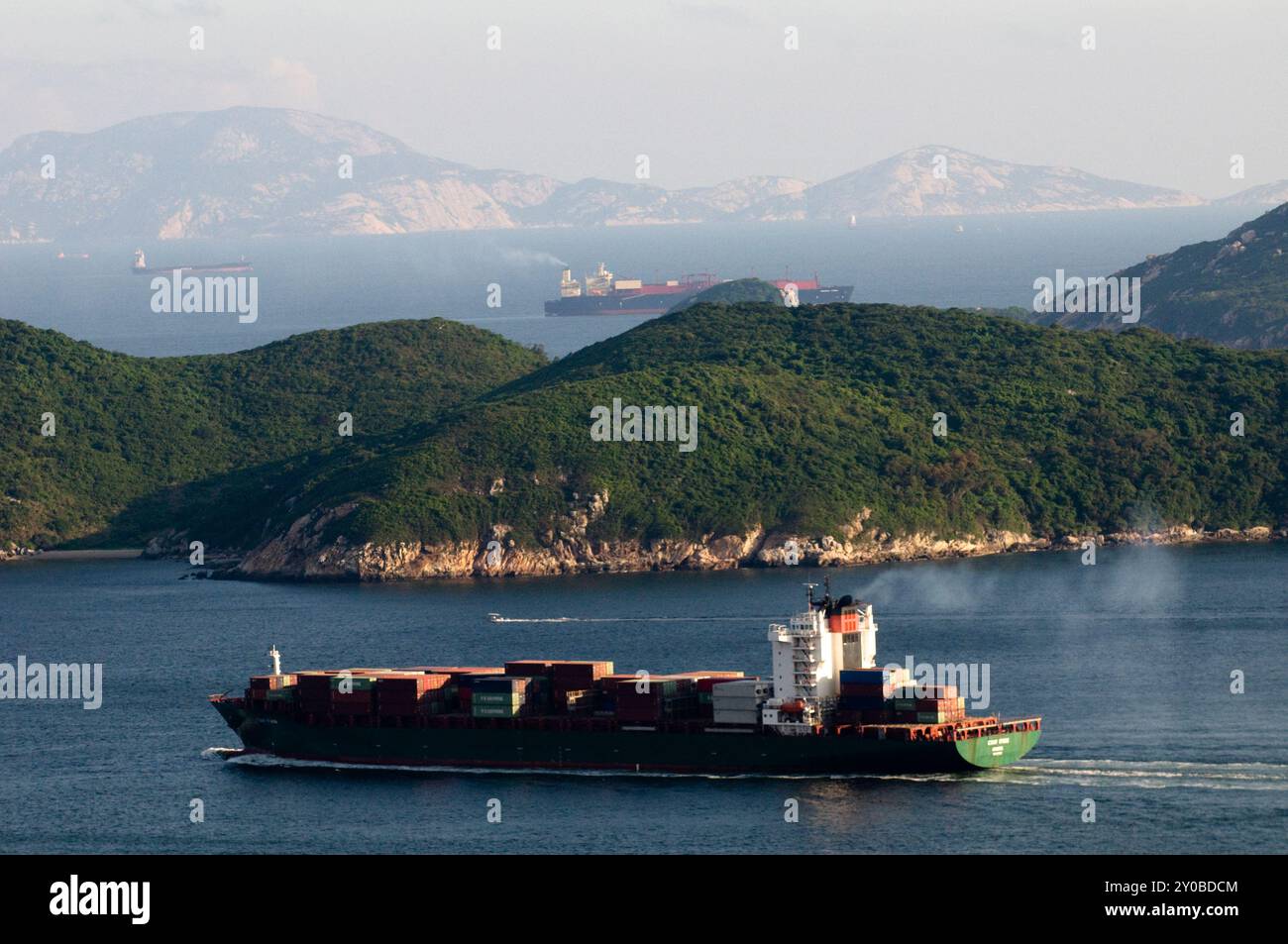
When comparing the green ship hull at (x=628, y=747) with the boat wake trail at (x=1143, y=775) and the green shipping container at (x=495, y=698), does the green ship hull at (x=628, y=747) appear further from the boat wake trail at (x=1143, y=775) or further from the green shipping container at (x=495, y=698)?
the boat wake trail at (x=1143, y=775)

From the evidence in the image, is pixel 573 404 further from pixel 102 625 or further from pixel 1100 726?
pixel 1100 726

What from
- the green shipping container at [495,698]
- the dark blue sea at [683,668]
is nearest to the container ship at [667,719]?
the green shipping container at [495,698]

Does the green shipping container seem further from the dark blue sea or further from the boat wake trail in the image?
the boat wake trail

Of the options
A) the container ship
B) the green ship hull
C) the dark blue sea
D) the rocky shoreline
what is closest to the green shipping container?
the container ship

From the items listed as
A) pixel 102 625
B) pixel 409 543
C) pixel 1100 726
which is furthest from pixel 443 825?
pixel 409 543

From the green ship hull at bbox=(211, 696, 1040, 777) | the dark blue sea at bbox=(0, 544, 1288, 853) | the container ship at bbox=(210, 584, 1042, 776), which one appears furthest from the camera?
the container ship at bbox=(210, 584, 1042, 776)

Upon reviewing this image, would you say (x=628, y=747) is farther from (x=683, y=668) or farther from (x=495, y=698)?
(x=683, y=668)

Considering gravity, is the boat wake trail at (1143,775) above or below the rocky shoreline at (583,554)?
below
